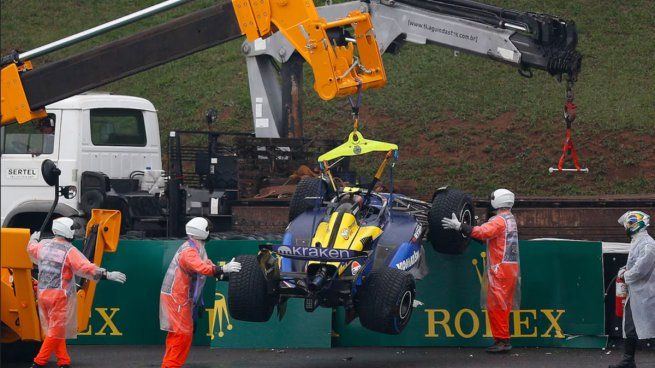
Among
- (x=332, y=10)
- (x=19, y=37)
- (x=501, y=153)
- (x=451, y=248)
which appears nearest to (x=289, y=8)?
(x=451, y=248)

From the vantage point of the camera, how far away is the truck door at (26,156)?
16.7 m

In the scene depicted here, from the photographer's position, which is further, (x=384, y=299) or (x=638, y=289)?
(x=638, y=289)

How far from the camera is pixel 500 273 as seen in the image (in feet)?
42.7

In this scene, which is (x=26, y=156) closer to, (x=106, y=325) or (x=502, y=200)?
(x=106, y=325)

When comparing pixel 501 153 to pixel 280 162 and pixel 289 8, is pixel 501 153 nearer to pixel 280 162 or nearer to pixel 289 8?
pixel 280 162

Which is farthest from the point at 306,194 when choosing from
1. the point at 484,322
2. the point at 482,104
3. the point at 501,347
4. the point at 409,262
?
the point at 482,104

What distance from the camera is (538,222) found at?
16.9m

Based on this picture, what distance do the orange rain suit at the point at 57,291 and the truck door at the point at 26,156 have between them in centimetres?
470

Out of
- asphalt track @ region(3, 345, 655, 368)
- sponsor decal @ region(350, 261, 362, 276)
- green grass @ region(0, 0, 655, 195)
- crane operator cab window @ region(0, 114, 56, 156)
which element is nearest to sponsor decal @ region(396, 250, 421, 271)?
sponsor decal @ region(350, 261, 362, 276)

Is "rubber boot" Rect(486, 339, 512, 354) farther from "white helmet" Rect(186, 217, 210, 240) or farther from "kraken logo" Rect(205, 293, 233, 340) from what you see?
"white helmet" Rect(186, 217, 210, 240)

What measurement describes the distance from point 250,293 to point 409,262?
177cm

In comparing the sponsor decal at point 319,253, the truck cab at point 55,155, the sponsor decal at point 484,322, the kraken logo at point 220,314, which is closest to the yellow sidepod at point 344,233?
the sponsor decal at point 319,253

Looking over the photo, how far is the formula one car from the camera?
38.1ft

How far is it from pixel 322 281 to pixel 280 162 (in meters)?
7.57
